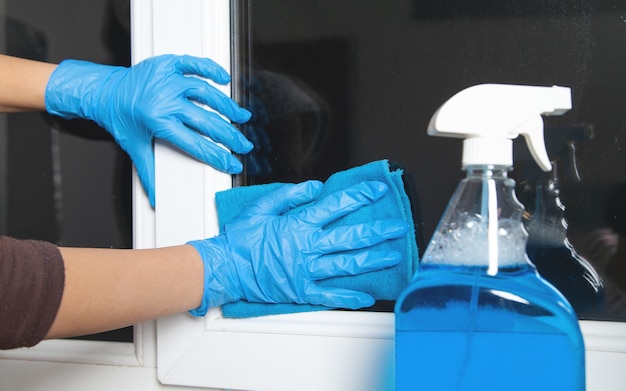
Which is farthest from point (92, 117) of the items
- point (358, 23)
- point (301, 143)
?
point (358, 23)

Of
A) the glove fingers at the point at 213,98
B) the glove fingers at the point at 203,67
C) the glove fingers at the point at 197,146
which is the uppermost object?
the glove fingers at the point at 203,67

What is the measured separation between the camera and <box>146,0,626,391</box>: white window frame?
85cm

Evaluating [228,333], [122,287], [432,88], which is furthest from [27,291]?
[432,88]

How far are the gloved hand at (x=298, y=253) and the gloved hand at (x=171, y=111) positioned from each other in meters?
0.14

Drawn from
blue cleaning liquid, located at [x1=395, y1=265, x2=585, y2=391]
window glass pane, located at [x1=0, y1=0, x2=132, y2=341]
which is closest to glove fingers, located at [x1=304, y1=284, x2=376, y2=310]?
blue cleaning liquid, located at [x1=395, y1=265, x2=585, y2=391]

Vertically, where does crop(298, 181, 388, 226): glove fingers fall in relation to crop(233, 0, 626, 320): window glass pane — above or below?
below

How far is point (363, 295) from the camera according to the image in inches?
34.3

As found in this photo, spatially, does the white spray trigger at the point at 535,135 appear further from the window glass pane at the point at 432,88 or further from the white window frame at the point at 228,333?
the white window frame at the point at 228,333

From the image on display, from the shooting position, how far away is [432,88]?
91 cm

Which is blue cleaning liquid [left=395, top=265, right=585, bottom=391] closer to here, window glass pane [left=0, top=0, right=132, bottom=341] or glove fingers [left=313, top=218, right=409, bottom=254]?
glove fingers [left=313, top=218, right=409, bottom=254]

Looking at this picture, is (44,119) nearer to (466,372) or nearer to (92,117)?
(92,117)

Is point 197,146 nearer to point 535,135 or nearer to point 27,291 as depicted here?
point 27,291

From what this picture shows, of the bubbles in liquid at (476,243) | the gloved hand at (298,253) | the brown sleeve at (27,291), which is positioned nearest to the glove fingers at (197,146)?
the gloved hand at (298,253)

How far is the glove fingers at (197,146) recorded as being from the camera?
3.04 feet
